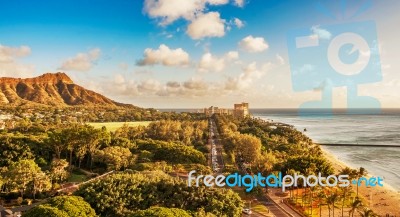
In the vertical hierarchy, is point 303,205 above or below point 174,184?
below

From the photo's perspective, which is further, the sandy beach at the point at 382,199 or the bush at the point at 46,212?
the sandy beach at the point at 382,199

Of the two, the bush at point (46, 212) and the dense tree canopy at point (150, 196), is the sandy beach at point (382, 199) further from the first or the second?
the bush at point (46, 212)

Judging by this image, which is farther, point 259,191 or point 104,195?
point 259,191

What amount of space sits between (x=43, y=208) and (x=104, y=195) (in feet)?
16.5

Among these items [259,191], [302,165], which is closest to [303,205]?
[259,191]

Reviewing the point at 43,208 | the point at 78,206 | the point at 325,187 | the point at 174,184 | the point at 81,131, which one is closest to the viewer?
the point at 43,208

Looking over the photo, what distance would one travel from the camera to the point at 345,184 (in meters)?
39.0

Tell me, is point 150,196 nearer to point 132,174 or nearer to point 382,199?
point 132,174

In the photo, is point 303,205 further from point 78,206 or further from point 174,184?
point 78,206

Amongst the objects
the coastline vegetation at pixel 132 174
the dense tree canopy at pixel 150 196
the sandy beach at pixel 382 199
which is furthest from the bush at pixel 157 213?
the sandy beach at pixel 382 199

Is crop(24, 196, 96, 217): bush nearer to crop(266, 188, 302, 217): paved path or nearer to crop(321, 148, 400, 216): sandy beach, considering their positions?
crop(266, 188, 302, 217): paved path

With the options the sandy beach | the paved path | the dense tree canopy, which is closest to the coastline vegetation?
the dense tree canopy

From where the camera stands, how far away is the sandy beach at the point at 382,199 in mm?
39075

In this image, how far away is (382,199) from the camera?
4328 cm
